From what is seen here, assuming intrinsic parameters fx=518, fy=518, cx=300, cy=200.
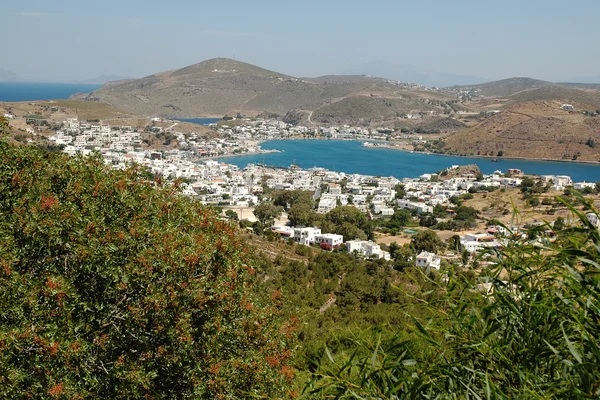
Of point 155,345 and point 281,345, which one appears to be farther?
point 281,345

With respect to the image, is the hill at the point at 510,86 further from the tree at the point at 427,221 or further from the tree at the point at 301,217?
the tree at the point at 301,217

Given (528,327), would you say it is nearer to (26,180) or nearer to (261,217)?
(26,180)

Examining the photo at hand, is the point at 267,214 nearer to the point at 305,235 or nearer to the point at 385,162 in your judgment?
the point at 305,235

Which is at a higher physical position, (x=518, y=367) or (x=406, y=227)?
(x=518, y=367)

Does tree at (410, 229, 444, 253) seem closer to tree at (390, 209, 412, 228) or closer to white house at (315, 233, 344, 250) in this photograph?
white house at (315, 233, 344, 250)

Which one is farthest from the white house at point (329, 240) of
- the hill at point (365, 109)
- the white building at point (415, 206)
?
the hill at point (365, 109)

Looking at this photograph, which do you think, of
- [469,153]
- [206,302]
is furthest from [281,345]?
[469,153]
